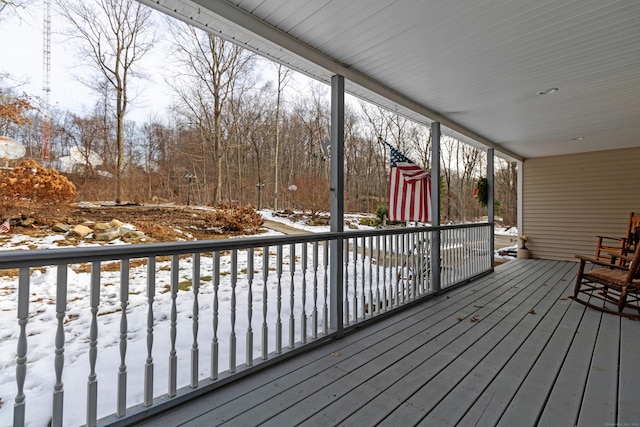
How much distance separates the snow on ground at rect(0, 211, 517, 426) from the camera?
1.87 metres

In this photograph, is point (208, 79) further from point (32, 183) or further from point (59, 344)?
point (59, 344)

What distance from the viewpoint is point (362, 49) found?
2451 millimetres

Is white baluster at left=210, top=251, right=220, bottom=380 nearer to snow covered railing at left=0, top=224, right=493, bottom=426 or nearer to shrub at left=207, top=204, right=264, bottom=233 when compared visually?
snow covered railing at left=0, top=224, right=493, bottom=426

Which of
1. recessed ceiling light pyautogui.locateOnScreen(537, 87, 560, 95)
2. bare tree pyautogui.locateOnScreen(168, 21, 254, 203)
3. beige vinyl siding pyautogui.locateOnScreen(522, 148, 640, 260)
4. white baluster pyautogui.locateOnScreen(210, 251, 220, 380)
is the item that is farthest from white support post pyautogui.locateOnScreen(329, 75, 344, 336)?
beige vinyl siding pyautogui.locateOnScreen(522, 148, 640, 260)

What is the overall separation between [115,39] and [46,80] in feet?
4.26

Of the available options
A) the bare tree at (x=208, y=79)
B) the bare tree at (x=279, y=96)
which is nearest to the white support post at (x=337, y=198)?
the bare tree at (x=208, y=79)

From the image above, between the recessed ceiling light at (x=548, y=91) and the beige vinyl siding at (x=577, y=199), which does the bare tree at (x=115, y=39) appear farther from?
the beige vinyl siding at (x=577, y=199)

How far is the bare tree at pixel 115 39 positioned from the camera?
401cm

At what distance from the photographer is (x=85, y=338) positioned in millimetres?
2732

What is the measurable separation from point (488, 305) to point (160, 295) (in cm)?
414

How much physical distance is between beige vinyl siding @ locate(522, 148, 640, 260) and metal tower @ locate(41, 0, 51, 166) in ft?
29.5

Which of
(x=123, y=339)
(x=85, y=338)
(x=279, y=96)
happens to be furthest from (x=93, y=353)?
(x=279, y=96)

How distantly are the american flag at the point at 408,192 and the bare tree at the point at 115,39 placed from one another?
3610 mm

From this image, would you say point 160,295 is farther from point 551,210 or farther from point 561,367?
point 551,210
